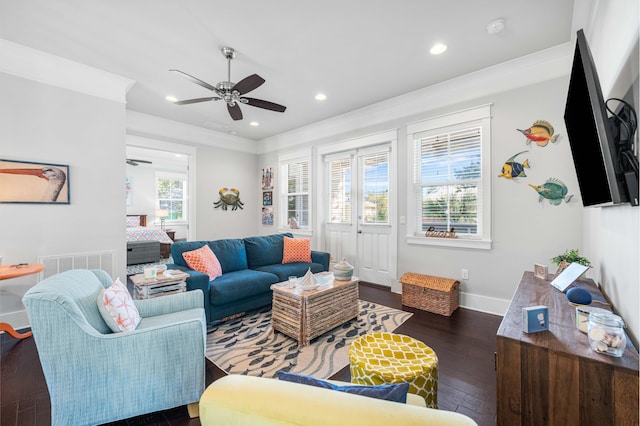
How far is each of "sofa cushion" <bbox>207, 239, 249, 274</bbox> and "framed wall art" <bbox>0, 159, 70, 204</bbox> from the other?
66.9 inches

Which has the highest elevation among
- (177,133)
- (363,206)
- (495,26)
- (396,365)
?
(495,26)

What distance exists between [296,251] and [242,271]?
2.93 feet

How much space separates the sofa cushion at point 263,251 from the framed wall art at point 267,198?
2.05m

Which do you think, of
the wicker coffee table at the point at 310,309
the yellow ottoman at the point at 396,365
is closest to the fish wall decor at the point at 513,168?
the wicker coffee table at the point at 310,309

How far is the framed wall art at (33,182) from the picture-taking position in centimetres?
277

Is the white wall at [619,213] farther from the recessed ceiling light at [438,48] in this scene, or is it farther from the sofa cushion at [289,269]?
the sofa cushion at [289,269]

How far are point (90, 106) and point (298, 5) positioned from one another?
283cm

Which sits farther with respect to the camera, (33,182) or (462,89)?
(462,89)

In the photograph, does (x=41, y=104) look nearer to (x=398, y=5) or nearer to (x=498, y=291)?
(x=398, y=5)

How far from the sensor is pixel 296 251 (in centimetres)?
407

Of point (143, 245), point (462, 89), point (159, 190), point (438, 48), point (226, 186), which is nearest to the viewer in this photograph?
point (438, 48)

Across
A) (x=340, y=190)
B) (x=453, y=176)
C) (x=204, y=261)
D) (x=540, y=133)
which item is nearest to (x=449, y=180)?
(x=453, y=176)

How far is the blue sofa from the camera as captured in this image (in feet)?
9.25

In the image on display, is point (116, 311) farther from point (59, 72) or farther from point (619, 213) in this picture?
A: point (59, 72)
